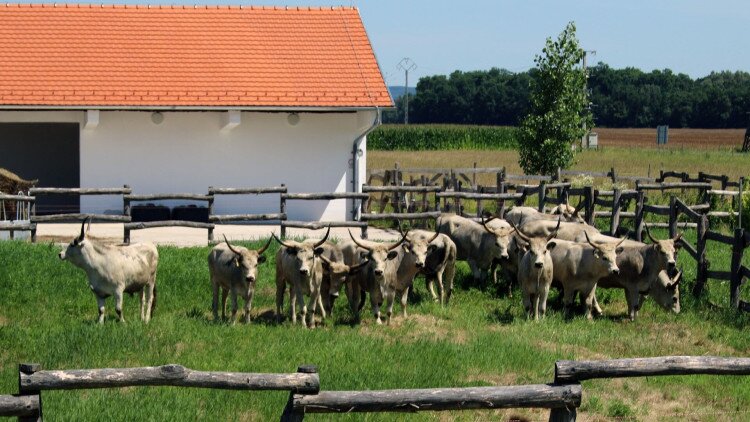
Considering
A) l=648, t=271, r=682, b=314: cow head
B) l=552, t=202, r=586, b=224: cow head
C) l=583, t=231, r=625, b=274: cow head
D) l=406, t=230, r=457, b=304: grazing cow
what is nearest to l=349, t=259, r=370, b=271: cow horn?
l=406, t=230, r=457, b=304: grazing cow

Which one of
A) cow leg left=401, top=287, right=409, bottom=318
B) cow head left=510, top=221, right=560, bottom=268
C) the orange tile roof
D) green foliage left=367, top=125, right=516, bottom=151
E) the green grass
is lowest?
the green grass

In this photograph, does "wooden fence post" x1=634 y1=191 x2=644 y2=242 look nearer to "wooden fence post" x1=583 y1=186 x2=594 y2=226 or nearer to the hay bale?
"wooden fence post" x1=583 y1=186 x2=594 y2=226

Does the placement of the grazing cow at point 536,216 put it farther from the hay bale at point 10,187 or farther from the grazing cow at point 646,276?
the hay bale at point 10,187

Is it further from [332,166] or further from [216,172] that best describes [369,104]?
[216,172]

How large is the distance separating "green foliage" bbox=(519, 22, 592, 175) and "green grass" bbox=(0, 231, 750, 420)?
52.7 ft

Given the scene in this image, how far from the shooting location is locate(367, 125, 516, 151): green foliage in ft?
254

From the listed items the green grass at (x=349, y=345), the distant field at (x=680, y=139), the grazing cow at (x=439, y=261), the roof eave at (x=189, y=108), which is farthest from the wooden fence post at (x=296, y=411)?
the distant field at (x=680, y=139)

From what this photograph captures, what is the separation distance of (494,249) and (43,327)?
772 cm

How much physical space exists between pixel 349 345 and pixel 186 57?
18.0m

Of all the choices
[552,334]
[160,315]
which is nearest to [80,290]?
[160,315]

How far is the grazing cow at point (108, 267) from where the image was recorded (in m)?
16.7

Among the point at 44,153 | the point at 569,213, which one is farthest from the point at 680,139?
the point at 569,213

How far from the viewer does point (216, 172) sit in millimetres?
30141

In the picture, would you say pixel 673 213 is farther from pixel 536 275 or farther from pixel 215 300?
pixel 215 300
